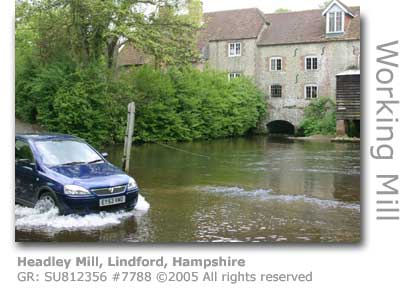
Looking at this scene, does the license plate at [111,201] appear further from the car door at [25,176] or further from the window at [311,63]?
the window at [311,63]

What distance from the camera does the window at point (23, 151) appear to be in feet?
31.2

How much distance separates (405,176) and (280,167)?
10.4 meters

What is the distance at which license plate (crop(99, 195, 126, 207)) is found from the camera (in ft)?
29.6

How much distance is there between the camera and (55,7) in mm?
21094

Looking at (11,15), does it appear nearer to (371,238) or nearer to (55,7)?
(371,238)

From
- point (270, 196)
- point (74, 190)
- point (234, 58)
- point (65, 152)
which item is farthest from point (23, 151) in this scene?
point (234, 58)

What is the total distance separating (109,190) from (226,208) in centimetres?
265

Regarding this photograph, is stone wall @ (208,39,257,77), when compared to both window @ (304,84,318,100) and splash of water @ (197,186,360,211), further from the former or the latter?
splash of water @ (197,186,360,211)

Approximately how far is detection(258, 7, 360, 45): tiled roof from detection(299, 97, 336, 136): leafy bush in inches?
164

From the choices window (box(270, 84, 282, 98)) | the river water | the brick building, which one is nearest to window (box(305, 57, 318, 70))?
the brick building

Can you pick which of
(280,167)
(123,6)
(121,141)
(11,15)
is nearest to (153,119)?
(121,141)

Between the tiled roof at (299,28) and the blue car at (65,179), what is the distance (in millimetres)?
28440

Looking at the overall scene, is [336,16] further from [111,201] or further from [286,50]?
[111,201]

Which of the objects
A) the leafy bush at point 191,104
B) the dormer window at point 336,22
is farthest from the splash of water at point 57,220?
the dormer window at point 336,22
